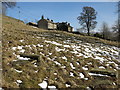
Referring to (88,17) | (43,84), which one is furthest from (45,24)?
(43,84)

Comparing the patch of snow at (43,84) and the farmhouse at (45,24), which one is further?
the farmhouse at (45,24)

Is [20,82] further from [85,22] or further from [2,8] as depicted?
[85,22]

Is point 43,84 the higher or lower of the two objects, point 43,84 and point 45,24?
the lower

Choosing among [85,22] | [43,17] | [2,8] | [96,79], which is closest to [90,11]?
[85,22]

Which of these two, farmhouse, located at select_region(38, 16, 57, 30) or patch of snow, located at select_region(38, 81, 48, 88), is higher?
farmhouse, located at select_region(38, 16, 57, 30)

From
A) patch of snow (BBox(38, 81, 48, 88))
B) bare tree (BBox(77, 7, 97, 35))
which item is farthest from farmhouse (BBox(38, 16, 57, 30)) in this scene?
patch of snow (BBox(38, 81, 48, 88))

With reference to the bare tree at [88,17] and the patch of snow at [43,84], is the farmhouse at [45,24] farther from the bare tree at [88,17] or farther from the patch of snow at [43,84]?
the patch of snow at [43,84]

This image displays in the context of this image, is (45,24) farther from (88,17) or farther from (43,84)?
(43,84)

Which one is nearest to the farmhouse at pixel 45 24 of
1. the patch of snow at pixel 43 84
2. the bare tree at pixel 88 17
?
the bare tree at pixel 88 17

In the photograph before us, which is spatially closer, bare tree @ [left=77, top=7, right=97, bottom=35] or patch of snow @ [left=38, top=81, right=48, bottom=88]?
patch of snow @ [left=38, top=81, right=48, bottom=88]

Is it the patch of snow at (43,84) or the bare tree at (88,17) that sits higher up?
the bare tree at (88,17)

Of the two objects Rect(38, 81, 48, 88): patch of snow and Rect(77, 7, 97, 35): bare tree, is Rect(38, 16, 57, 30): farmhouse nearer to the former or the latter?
Rect(77, 7, 97, 35): bare tree

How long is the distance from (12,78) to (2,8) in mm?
9383

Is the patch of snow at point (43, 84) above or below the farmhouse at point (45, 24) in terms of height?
below
